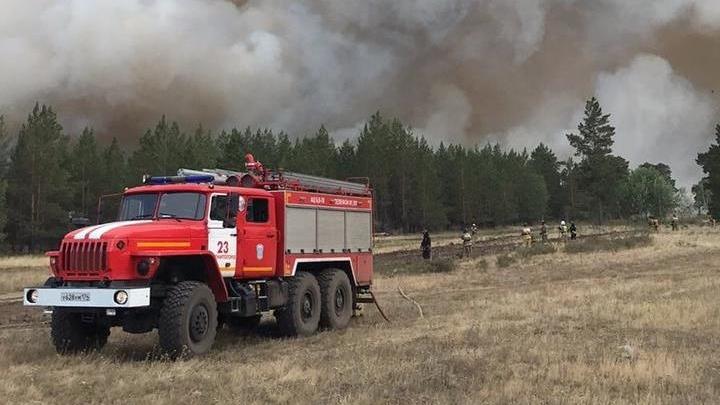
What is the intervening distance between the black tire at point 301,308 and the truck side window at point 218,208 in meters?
2.62

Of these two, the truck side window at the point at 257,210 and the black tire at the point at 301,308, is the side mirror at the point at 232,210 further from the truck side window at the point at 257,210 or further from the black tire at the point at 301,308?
the black tire at the point at 301,308

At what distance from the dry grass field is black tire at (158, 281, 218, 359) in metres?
0.37

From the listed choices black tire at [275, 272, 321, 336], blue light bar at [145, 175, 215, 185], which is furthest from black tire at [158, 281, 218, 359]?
black tire at [275, 272, 321, 336]

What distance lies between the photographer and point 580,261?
107 feet

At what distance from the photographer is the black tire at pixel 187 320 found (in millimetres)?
10984

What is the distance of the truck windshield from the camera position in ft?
40.0

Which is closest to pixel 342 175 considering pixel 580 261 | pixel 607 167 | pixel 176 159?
pixel 176 159

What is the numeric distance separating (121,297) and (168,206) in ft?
7.54

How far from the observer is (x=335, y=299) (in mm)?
15891

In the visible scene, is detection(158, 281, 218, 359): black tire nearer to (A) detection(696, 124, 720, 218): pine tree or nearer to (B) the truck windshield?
(B) the truck windshield

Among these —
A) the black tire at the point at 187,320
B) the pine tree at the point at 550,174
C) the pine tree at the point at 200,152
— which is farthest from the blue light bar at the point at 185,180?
the pine tree at the point at 550,174

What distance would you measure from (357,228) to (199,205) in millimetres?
5494

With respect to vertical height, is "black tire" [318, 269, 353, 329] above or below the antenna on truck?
below

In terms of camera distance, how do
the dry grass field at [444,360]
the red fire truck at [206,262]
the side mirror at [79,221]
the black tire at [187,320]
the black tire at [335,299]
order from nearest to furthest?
the dry grass field at [444,360] < the red fire truck at [206,262] < the black tire at [187,320] < the side mirror at [79,221] < the black tire at [335,299]
